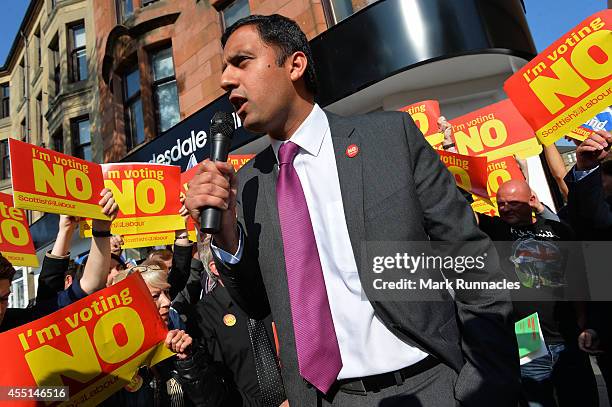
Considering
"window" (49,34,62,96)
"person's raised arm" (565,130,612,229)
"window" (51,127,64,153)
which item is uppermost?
"window" (49,34,62,96)

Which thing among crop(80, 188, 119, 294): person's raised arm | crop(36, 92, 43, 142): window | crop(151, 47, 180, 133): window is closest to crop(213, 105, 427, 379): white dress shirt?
crop(80, 188, 119, 294): person's raised arm

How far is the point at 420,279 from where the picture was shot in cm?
133

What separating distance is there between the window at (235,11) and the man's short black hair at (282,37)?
31.1 feet

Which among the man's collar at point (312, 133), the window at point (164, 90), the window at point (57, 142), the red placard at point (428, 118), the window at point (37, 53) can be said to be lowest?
the man's collar at point (312, 133)

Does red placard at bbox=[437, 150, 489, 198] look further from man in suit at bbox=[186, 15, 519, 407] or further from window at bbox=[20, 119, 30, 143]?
window at bbox=[20, 119, 30, 143]

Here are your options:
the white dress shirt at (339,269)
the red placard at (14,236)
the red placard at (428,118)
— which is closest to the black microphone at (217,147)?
the white dress shirt at (339,269)

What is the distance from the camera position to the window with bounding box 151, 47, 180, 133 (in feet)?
40.4

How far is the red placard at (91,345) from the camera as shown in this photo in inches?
87.0

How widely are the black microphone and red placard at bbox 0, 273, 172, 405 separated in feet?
4.72

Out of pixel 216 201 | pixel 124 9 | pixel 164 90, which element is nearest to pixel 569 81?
pixel 216 201

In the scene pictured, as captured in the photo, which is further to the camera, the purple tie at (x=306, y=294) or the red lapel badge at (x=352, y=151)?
the red lapel badge at (x=352, y=151)

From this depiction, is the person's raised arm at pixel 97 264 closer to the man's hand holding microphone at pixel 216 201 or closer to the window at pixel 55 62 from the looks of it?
the man's hand holding microphone at pixel 216 201

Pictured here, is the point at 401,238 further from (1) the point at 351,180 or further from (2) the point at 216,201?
(2) the point at 216,201

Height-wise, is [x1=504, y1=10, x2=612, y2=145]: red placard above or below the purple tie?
above
